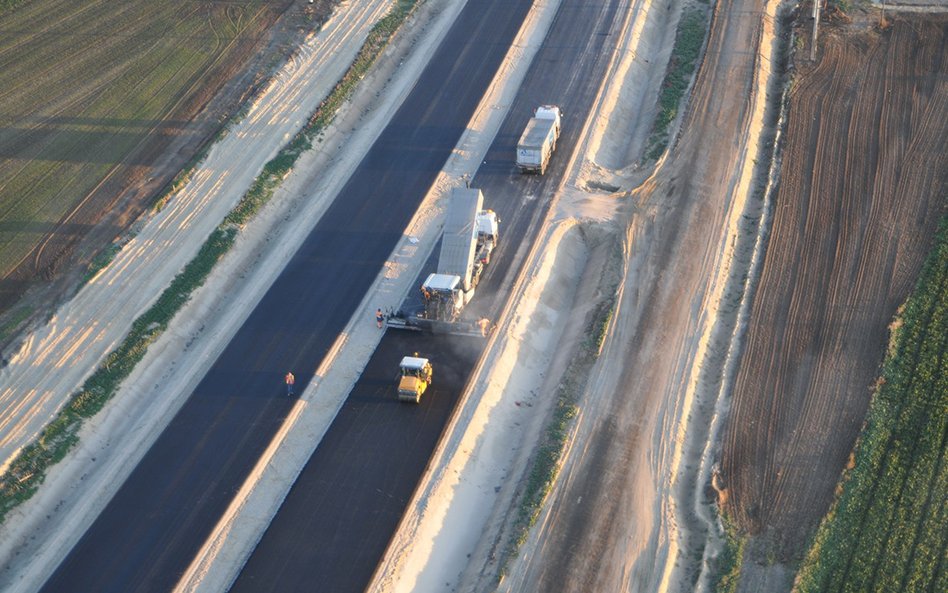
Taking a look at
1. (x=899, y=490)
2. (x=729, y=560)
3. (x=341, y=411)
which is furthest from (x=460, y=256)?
(x=899, y=490)

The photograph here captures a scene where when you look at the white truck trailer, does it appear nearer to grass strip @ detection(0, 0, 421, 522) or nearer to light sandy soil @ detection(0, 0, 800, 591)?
light sandy soil @ detection(0, 0, 800, 591)

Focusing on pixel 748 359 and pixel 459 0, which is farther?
pixel 459 0

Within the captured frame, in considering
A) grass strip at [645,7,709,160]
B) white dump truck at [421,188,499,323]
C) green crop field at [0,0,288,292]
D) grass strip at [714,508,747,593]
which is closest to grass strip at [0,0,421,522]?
green crop field at [0,0,288,292]

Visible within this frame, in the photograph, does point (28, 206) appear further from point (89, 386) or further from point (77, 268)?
point (89, 386)

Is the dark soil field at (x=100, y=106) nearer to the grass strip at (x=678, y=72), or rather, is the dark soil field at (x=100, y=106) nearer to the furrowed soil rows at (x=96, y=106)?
the furrowed soil rows at (x=96, y=106)

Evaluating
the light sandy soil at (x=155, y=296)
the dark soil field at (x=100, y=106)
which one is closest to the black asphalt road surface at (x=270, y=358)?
the light sandy soil at (x=155, y=296)

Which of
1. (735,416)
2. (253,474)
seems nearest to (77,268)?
(253,474)
